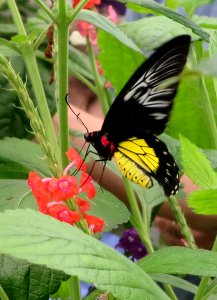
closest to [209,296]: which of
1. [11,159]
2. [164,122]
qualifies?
[164,122]

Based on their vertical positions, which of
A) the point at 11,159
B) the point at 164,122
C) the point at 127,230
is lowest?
the point at 127,230

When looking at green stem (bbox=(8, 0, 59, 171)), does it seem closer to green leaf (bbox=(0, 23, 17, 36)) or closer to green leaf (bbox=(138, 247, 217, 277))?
green leaf (bbox=(138, 247, 217, 277))

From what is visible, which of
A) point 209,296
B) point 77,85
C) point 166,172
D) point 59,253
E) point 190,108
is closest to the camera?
point 59,253

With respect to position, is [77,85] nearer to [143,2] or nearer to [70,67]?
[70,67]

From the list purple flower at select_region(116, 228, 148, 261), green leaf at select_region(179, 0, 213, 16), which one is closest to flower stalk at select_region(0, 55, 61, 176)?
green leaf at select_region(179, 0, 213, 16)

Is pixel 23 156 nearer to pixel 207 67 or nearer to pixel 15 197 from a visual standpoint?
pixel 15 197

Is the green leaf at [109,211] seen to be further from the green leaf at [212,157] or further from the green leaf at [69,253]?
the green leaf at [69,253]
